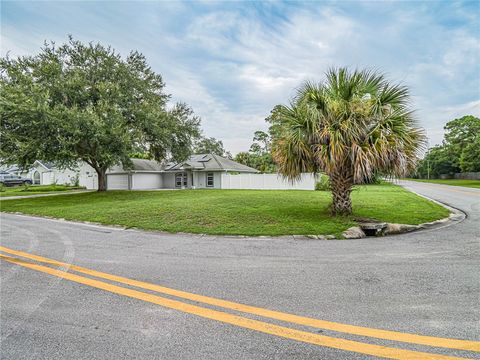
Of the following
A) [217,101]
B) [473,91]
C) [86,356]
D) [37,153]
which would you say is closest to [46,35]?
[37,153]

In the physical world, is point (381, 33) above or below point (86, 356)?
above

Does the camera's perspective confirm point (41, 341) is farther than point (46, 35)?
No

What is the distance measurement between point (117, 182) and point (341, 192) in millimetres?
28574

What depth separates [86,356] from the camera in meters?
2.30

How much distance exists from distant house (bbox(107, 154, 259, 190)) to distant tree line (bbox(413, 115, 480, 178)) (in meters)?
17.5

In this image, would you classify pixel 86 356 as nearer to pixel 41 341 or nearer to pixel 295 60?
pixel 41 341

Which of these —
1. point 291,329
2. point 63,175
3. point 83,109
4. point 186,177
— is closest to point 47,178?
point 63,175

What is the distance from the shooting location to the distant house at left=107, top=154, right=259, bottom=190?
28.9 meters

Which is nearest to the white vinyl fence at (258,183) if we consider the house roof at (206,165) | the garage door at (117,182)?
the house roof at (206,165)

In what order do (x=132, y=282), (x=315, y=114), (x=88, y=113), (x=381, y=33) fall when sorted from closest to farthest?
(x=132, y=282) < (x=315, y=114) < (x=381, y=33) < (x=88, y=113)

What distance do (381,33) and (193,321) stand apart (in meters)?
12.5

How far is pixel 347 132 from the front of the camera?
8.05 m

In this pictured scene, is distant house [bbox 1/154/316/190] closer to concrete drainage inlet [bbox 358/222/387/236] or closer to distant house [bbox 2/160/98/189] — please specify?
distant house [bbox 2/160/98/189]

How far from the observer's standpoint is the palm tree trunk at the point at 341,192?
8781 millimetres
